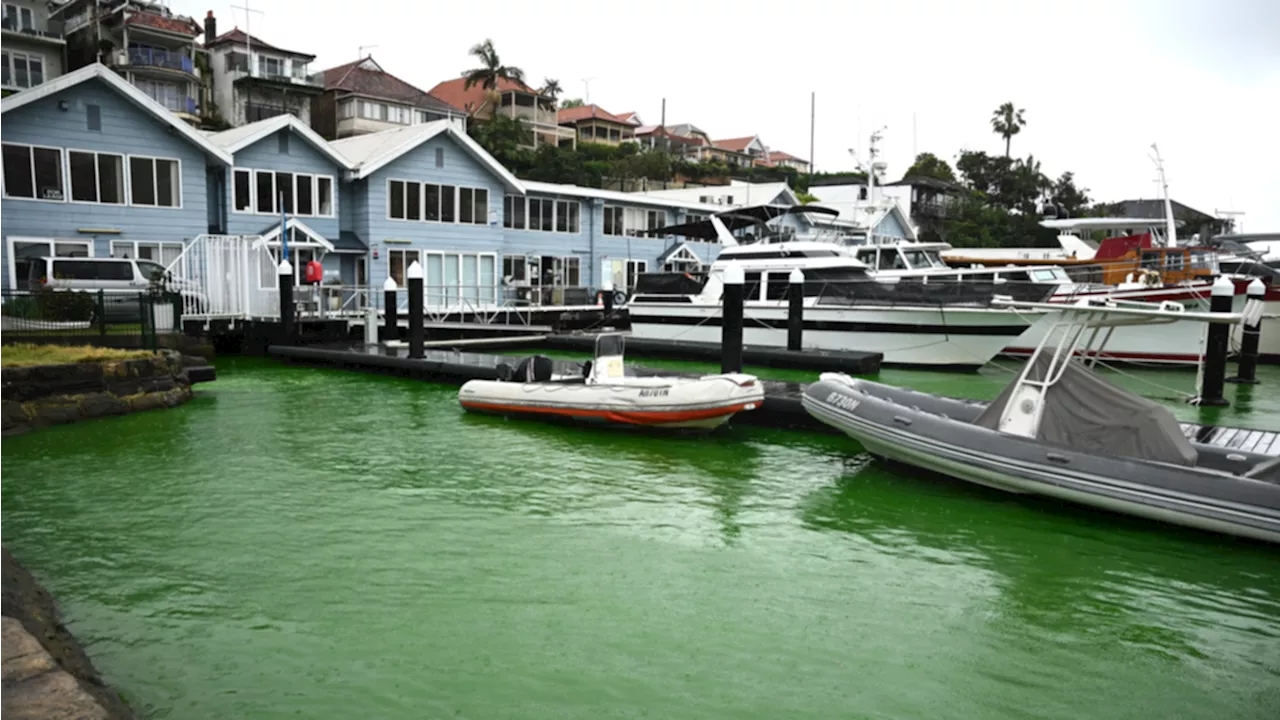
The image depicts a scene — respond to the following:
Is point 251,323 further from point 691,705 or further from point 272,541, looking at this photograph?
point 691,705

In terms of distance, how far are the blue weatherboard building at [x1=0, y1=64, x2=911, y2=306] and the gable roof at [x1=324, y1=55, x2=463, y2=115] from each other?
25.1 metres

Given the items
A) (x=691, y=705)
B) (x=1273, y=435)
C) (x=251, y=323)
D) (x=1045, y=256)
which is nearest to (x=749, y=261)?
(x=251, y=323)

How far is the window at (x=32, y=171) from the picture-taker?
21.5 meters

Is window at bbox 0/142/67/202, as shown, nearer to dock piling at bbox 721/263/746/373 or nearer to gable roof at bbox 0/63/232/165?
gable roof at bbox 0/63/232/165

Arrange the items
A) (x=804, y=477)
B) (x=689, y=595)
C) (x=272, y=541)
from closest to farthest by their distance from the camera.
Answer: (x=689, y=595)
(x=272, y=541)
(x=804, y=477)

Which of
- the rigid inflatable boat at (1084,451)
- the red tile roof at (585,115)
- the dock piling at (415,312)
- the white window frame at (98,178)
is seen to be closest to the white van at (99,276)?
the white window frame at (98,178)

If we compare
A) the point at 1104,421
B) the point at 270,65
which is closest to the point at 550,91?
the point at 270,65

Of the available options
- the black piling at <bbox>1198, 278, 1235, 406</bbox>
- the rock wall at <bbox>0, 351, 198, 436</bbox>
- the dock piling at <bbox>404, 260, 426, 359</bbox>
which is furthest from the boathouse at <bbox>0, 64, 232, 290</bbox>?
the black piling at <bbox>1198, 278, 1235, 406</bbox>

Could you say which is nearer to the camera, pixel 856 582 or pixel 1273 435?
pixel 856 582

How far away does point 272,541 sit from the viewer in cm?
709

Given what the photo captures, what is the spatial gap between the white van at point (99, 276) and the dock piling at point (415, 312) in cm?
553

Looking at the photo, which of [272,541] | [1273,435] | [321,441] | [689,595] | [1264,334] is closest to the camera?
[689,595]

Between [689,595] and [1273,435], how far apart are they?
659 cm

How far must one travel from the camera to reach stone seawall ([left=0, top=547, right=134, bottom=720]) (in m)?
3.34
